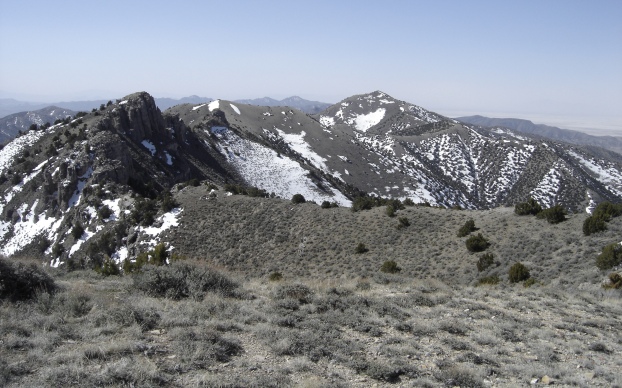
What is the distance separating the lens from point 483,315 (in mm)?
8914

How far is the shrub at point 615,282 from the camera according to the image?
41.7 feet

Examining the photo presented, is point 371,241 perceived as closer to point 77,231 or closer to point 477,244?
point 477,244

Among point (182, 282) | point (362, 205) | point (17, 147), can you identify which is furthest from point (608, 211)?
point (17, 147)

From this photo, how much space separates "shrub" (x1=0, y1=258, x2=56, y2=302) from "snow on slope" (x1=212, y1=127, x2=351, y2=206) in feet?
167

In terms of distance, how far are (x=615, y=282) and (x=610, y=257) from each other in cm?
186

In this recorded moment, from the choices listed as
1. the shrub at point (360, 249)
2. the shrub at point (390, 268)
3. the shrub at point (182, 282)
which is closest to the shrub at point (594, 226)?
the shrub at point (390, 268)

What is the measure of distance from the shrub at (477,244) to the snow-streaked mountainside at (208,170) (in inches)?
842

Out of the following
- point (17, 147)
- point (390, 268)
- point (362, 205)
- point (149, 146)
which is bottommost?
point (390, 268)

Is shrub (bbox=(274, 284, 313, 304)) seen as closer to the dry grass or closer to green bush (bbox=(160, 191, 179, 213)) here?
the dry grass

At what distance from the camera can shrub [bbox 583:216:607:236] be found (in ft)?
58.8

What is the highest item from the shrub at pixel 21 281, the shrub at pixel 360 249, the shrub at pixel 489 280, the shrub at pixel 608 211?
the shrub at pixel 608 211

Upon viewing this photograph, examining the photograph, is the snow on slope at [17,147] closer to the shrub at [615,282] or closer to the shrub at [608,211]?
the shrub at [615,282]

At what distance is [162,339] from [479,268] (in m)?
16.3

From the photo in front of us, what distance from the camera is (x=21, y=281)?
25.1 ft
